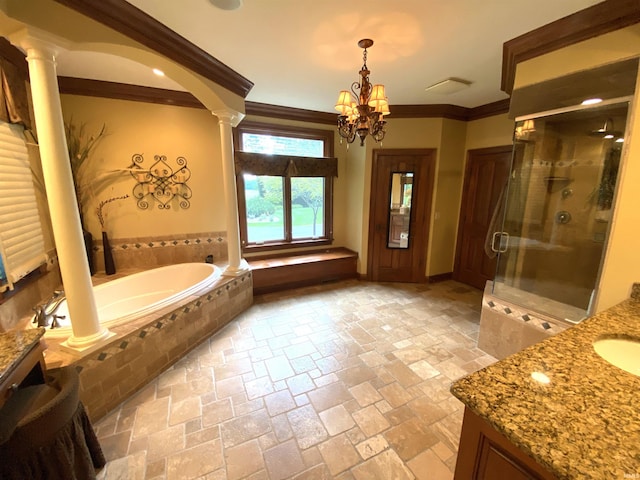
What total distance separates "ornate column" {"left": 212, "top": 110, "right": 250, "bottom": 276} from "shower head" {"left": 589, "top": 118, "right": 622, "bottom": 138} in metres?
3.15

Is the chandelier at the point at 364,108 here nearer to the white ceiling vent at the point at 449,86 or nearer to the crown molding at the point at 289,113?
the white ceiling vent at the point at 449,86

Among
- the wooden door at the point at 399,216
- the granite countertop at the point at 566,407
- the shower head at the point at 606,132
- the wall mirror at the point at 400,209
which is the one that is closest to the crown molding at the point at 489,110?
the wooden door at the point at 399,216

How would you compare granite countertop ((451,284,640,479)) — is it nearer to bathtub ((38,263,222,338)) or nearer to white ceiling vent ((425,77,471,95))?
bathtub ((38,263,222,338))

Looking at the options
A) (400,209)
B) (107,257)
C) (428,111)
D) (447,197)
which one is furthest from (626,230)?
(107,257)

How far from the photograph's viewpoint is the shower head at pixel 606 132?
184 cm

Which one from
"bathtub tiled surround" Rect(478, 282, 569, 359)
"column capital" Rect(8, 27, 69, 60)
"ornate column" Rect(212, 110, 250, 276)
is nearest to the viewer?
"column capital" Rect(8, 27, 69, 60)

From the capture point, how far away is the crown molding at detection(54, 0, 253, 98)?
1.61m

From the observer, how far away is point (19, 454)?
1.10 m

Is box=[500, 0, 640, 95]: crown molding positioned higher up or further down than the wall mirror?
higher up

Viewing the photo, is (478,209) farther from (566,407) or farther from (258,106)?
(566,407)

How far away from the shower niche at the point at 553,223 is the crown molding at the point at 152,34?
8.89 feet

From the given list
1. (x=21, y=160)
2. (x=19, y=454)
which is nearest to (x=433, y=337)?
(x=19, y=454)

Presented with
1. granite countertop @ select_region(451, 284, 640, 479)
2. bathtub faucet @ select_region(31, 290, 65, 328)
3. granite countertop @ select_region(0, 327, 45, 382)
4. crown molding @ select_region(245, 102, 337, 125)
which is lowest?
bathtub faucet @ select_region(31, 290, 65, 328)

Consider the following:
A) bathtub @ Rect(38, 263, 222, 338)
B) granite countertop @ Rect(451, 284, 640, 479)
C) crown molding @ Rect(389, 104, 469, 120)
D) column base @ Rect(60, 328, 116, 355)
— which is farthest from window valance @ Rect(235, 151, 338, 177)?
granite countertop @ Rect(451, 284, 640, 479)
